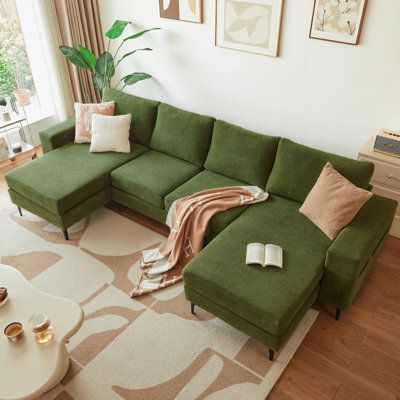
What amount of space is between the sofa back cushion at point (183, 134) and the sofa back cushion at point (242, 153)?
102 millimetres

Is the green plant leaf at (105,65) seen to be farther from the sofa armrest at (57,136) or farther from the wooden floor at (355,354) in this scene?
the wooden floor at (355,354)

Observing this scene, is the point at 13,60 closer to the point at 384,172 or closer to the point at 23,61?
the point at 23,61

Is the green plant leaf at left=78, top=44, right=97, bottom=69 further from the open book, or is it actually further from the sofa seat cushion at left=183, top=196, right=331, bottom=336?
the open book

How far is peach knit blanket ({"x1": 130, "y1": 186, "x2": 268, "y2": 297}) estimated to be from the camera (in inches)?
129

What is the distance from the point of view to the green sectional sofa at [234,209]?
2.68 meters

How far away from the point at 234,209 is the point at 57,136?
1970 millimetres

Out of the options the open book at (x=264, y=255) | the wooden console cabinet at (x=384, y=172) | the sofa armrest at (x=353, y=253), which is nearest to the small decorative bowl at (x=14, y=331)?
the open book at (x=264, y=255)

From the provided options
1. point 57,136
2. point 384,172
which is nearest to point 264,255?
point 384,172

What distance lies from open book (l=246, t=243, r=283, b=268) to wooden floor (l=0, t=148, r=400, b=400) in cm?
58

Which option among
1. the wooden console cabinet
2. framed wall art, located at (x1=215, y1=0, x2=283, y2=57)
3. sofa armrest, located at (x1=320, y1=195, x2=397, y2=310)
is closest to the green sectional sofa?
sofa armrest, located at (x1=320, y1=195, x2=397, y2=310)

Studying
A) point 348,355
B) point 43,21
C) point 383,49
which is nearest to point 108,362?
point 348,355

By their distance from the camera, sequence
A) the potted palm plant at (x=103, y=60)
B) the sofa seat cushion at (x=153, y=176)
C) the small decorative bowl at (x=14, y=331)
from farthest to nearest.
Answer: the potted palm plant at (x=103, y=60) < the sofa seat cushion at (x=153, y=176) < the small decorative bowl at (x=14, y=331)

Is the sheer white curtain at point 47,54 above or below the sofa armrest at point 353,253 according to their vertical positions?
above

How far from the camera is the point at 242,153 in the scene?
11.8ft
